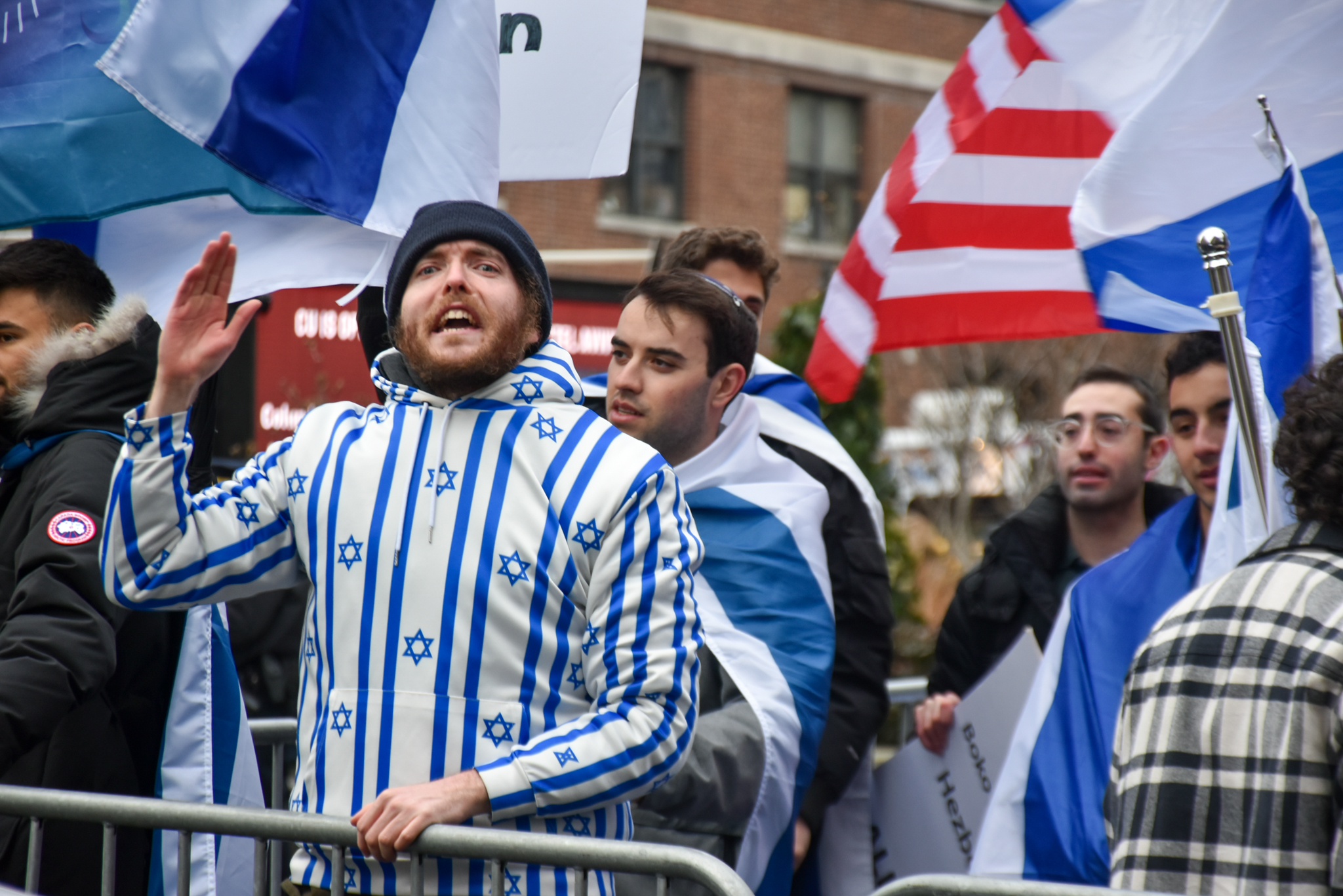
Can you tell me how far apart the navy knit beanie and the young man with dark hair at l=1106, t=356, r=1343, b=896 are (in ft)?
4.14

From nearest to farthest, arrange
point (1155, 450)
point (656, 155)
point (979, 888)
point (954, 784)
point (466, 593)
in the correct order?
point (979, 888)
point (466, 593)
point (954, 784)
point (1155, 450)
point (656, 155)

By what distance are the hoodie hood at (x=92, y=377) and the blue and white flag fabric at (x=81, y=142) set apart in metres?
0.35

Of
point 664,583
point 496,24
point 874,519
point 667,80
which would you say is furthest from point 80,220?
point 667,80

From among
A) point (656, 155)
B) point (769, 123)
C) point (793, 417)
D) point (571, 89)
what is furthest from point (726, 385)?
point (769, 123)

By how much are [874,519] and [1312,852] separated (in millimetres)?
1986

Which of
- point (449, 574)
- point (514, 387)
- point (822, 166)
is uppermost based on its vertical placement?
point (822, 166)

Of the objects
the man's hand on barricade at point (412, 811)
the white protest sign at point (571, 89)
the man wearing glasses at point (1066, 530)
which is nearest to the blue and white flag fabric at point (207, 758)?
the man's hand on barricade at point (412, 811)

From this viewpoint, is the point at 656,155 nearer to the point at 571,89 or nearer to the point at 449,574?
the point at 571,89

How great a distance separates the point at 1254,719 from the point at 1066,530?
Answer: 2.48 m

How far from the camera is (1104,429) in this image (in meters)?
4.58

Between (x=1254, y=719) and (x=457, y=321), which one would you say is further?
(x=457, y=321)

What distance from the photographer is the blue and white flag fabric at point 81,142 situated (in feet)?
11.4

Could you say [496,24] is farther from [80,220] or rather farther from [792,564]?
[792,564]

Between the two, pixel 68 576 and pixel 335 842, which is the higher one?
pixel 68 576
